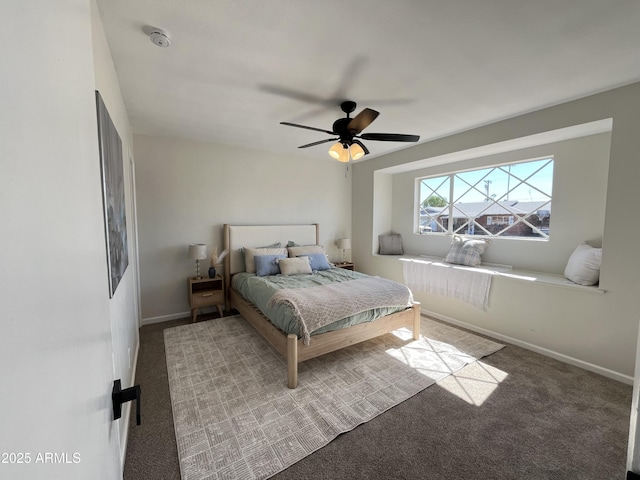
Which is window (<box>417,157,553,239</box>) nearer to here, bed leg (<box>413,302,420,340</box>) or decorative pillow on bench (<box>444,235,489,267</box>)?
decorative pillow on bench (<box>444,235,489,267</box>)

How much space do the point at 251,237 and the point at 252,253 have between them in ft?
1.17

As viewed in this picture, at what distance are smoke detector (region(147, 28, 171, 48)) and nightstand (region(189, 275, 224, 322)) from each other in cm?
277

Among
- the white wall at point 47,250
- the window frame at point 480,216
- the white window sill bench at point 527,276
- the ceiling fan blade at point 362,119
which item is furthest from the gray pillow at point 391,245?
the white wall at point 47,250

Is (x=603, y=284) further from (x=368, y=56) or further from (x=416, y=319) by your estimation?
(x=368, y=56)

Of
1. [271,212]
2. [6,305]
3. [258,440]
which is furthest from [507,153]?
[6,305]

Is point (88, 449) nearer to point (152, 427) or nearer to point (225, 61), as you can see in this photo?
Result: point (152, 427)

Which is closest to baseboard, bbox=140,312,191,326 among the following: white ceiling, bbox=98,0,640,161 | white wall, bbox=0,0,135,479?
white ceiling, bbox=98,0,640,161

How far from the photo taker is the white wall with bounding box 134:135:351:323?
A: 363 cm

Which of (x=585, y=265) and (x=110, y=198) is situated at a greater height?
(x=110, y=198)

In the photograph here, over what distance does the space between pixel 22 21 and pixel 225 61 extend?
1966mm

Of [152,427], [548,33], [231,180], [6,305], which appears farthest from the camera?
[231,180]

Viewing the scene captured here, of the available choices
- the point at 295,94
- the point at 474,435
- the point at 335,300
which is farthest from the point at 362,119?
the point at 474,435

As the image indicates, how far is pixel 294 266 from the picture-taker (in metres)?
3.78

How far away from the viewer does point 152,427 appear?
187 centimetres
